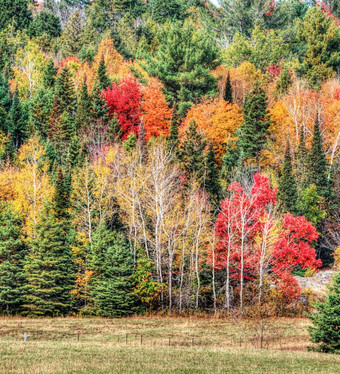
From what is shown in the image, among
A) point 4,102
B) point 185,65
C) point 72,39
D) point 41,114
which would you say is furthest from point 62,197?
point 72,39

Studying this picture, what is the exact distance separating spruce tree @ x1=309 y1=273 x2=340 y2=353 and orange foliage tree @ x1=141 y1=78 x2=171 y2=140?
39870mm

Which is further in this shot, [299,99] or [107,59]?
[107,59]

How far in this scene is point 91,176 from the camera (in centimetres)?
5009

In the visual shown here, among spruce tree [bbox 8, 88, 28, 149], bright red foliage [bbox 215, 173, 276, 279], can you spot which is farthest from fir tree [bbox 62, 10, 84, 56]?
bright red foliage [bbox 215, 173, 276, 279]

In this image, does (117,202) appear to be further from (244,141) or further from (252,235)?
(244,141)

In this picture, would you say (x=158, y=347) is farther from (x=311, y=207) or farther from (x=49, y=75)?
(x=49, y=75)

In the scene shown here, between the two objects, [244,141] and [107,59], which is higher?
[107,59]

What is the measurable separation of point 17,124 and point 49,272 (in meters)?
30.7

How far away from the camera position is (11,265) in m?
44.4

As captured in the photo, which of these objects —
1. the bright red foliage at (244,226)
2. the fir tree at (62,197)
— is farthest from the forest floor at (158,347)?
the fir tree at (62,197)

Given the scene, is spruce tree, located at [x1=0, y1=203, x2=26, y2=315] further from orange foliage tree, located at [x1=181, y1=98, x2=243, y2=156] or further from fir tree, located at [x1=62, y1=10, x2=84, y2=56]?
fir tree, located at [x1=62, y1=10, x2=84, y2=56]

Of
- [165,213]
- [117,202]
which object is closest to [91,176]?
[117,202]

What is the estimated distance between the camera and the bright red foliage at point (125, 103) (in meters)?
68.2

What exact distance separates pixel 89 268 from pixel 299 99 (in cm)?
3731
